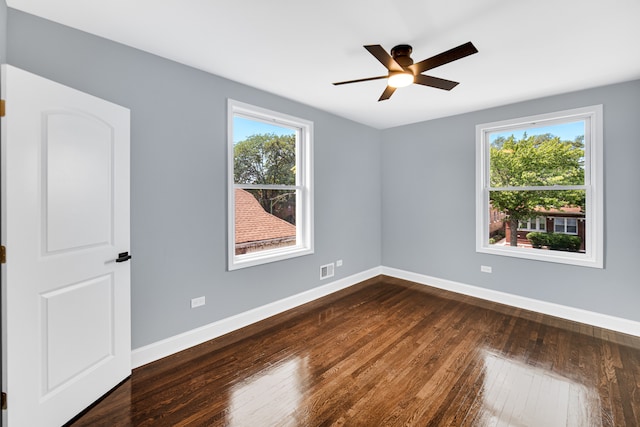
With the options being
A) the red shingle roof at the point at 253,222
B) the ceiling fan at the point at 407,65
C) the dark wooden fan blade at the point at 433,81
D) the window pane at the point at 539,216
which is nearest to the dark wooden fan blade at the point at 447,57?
the ceiling fan at the point at 407,65

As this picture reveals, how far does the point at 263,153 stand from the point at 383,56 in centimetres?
188

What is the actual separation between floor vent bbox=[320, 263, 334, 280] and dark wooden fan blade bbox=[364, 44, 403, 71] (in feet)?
9.07

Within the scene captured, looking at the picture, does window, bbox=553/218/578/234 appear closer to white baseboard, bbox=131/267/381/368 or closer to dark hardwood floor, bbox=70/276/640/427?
dark hardwood floor, bbox=70/276/640/427

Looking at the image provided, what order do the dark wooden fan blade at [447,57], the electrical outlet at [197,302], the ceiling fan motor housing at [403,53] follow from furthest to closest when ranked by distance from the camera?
the electrical outlet at [197,302], the ceiling fan motor housing at [403,53], the dark wooden fan blade at [447,57]

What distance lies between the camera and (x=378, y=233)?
5.16m

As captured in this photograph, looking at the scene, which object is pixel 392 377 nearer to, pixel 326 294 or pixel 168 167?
pixel 326 294

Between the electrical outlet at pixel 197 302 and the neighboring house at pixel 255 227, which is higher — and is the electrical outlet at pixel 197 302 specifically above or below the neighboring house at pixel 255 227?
below

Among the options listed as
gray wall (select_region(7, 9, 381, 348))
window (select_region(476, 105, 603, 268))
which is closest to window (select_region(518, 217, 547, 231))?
window (select_region(476, 105, 603, 268))

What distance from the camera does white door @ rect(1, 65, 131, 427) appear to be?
1524 millimetres

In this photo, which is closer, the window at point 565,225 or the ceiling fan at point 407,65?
the ceiling fan at point 407,65

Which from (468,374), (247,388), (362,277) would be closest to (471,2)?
(468,374)

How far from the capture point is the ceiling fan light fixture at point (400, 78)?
7.52 feet

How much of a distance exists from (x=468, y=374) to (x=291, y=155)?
306 cm

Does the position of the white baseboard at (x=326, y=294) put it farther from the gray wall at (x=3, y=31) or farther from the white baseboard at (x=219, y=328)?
the gray wall at (x=3, y=31)
